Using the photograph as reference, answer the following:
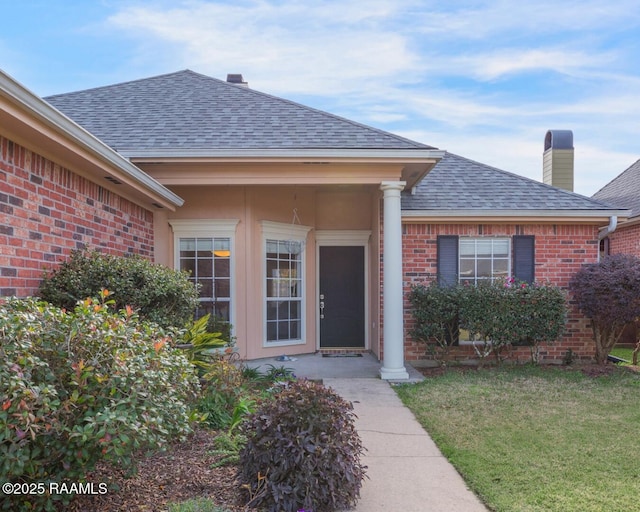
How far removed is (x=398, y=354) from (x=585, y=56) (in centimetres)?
902

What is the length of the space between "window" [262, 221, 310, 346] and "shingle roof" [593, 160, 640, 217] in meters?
7.94

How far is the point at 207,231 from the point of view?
29.9 feet

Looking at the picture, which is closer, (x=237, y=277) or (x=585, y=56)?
(x=237, y=277)

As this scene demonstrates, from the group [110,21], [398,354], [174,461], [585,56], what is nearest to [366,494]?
[174,461]

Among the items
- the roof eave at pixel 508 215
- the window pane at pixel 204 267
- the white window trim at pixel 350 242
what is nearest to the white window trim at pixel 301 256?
the white window trim at pixel 350 242

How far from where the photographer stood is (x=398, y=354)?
7.88 meters

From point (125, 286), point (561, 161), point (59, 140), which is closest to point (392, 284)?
point (125, 286)

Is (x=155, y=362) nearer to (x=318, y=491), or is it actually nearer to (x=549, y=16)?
(x=318, y=491)

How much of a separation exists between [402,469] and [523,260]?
20.0ft

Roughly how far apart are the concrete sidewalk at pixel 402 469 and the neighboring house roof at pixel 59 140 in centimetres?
376

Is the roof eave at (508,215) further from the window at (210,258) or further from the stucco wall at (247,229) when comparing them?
the window at (210,258)

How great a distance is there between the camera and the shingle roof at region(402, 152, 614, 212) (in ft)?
30.5

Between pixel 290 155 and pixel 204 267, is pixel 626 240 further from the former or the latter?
pixel 204 267

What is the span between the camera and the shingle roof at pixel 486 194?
9289 mm
